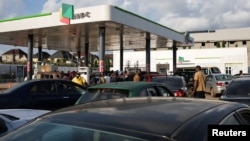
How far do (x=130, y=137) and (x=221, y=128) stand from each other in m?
0.76

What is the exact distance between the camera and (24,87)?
1186cm

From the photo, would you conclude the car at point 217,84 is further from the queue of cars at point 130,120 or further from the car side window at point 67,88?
the queue of cars at point 130,120

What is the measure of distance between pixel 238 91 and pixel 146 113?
7932 millimetres

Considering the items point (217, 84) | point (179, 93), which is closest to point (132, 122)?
point (179, 93)

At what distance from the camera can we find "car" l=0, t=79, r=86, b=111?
1152 centimetres

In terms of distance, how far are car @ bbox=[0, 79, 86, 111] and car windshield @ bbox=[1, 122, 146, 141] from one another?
8.49 metres

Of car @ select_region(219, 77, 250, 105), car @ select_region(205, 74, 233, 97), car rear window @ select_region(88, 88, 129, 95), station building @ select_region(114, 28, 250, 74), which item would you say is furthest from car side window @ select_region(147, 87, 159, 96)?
Result: station building @ select_region(114, 28, 250, 74)

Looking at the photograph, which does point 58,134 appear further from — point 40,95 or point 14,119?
point 40,95

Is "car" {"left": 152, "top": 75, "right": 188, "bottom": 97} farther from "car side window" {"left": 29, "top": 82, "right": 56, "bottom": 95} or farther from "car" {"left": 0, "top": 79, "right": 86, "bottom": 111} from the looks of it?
"car side window" {"left": 29, "top": 82, "right": 56, "bottom": 95}

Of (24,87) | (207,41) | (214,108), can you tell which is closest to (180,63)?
(207,41)

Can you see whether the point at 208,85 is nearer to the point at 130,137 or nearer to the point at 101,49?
the point at 101,49

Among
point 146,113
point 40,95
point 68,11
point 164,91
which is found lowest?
point 40,95

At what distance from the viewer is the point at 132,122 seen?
2801 mm

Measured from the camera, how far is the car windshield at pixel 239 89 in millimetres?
10281
